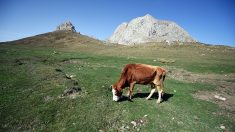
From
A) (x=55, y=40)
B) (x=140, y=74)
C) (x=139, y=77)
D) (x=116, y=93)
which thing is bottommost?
(x=116, y=93)

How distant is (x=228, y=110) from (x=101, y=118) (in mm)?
9288

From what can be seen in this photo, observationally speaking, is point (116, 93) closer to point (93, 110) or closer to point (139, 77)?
point (139, 77)

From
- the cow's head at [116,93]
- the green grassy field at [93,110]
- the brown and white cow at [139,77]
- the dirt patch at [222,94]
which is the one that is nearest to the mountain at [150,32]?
the dirt patch at [222,94]

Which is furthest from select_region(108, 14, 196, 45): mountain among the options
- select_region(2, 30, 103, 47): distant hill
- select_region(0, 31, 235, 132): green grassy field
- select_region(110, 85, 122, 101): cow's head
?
select_region(110, 85, 122, 101): cow's head

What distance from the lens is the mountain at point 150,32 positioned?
116625 mm

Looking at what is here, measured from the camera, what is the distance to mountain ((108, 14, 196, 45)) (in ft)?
383

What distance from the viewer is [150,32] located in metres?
119

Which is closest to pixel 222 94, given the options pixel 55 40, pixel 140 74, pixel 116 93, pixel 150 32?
pixel 140 74

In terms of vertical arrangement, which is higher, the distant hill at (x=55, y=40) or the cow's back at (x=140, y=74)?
the distant hill at (x=55, y=40)

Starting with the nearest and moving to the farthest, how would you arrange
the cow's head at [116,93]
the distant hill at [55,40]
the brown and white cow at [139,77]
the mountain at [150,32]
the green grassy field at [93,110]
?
1. the green grassy field at [93,110]
2. the cow's head at [116,93]
3. the brown and white cow at [139,77]
4. the distant hill at [55,40]
5. the mountain at [150,32]

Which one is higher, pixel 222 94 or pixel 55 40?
pixel 55 40

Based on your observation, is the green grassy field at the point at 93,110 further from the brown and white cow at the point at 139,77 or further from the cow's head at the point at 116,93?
the brown and white cow at the point at 139,77

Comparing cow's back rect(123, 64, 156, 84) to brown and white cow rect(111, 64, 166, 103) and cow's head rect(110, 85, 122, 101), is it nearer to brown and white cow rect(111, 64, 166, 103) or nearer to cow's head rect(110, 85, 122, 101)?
brown and white cow rect(111, 64, 166, 103)

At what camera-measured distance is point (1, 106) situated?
13.1 metres
